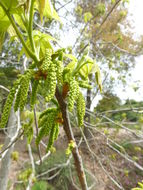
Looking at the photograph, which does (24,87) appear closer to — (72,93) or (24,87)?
(24,87)

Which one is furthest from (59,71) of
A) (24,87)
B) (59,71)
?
(24,87)

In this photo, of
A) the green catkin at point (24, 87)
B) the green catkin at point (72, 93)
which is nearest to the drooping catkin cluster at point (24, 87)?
the green catkin at point (24, 87)

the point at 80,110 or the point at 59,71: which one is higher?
the point at 59,71

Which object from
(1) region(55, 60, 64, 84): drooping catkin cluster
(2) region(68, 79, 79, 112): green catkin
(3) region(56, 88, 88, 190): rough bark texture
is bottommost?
(3) region(56, 88, 88, 190): rough bark texture

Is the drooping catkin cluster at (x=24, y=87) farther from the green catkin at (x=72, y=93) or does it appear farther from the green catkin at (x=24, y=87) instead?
the green catkin at (x=72, y=93)

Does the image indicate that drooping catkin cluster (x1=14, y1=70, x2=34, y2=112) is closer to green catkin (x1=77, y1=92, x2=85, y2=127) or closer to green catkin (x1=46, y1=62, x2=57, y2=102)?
green catkin (x1=46, y1=62, x2=57, y2=102)

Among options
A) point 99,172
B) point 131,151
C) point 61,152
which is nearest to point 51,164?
point 61,152

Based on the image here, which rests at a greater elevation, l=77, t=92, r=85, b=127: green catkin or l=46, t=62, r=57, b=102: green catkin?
l=46, t=62, r=57, b=102: green catkin

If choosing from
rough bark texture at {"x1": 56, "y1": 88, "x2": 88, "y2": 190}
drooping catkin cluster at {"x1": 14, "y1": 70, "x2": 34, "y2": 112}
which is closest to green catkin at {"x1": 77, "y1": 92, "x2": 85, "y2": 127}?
rough bark texture at {"x1": 56, "y1": 88, "x2": 88, "y2": 190}

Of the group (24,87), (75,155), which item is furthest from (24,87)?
(75,155)

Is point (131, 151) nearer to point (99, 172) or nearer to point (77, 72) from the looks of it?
point (99, 172)

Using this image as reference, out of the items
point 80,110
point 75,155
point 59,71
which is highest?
point 59,71
